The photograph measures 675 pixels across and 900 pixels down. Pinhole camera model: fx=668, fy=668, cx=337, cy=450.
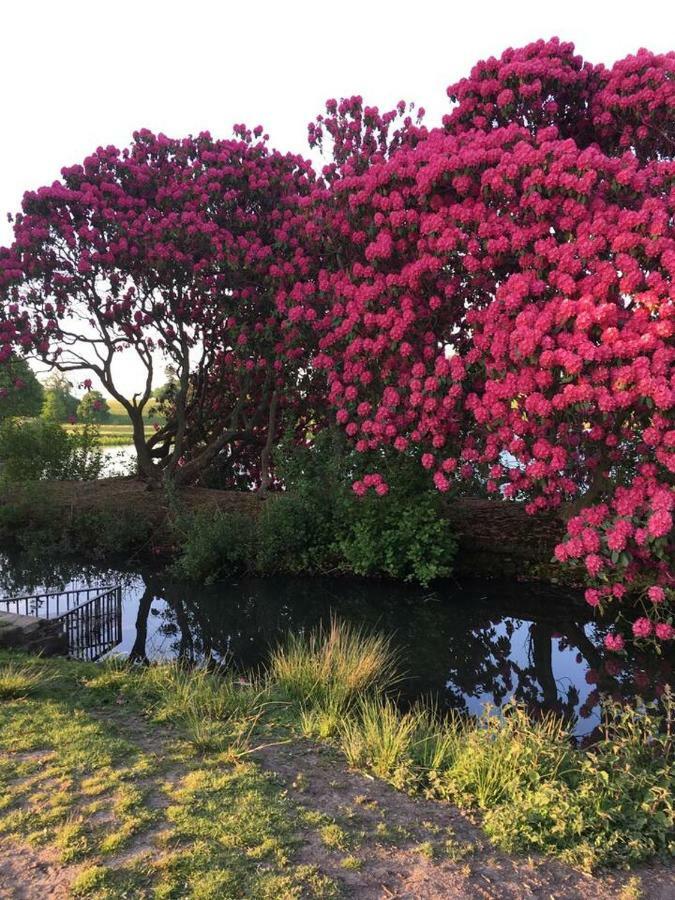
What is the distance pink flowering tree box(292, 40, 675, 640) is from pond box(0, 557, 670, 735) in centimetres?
93

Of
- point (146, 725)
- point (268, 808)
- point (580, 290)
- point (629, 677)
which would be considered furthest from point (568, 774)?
point (580, 290)

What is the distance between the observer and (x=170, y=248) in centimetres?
1174

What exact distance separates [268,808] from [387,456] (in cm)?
717

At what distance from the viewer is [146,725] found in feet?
17.6

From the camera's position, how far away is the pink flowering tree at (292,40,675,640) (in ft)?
21.3

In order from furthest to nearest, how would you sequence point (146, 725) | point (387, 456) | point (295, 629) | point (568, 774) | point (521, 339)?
point (387, 456), point (295, 629), point (521, 339), point (146, 725), point (568, 774)

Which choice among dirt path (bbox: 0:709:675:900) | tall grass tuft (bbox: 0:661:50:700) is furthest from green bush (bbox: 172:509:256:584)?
dirt path (bbox: 0:709:675:900)

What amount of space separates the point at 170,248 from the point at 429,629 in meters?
7.77

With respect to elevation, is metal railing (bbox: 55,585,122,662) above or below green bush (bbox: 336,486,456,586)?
below

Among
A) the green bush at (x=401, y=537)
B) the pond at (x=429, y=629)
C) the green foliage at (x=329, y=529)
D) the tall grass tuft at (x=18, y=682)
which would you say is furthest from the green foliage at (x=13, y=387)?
the tall grass tuft at (x=18, y=682)

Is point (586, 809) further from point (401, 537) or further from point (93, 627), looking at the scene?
point (93, 627)

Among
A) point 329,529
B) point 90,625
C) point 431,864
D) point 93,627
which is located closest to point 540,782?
point 431,864

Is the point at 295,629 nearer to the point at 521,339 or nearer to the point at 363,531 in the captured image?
the point at 363,531

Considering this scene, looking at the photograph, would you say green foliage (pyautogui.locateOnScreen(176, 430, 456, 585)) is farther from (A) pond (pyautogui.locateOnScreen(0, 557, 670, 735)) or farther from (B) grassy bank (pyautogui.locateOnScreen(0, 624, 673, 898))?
(B) grassy bank (pyautogui.locateOnScreen(0, 624, 673, 898))
